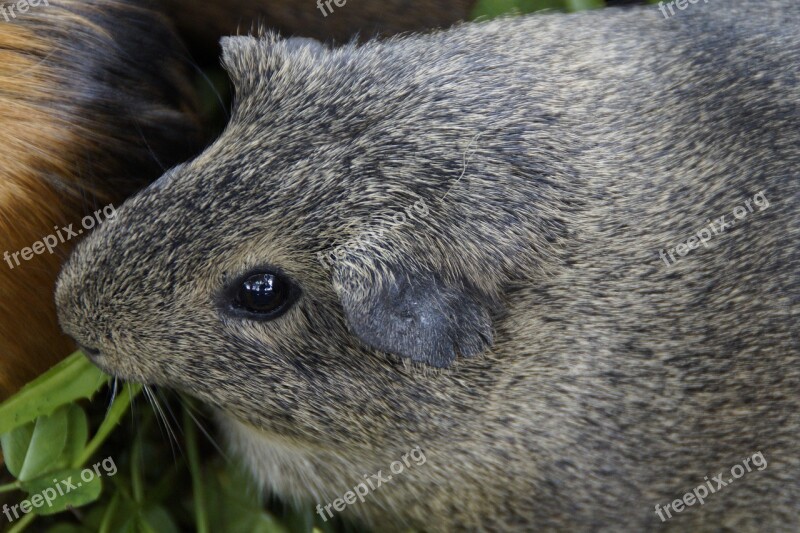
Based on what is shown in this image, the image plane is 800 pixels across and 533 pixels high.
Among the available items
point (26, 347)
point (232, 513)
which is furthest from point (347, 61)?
point (232, 513)

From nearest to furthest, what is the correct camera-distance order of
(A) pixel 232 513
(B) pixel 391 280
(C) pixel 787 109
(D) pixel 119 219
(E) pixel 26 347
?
1. (B) pixel 391 280
2. (D) pixel 119 219
3. (C) pixel 787 109
4. (E) pixel 26 347
5. (A) pixel 232 513

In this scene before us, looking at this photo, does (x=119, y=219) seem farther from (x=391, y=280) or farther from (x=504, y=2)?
(x=504, y=2)

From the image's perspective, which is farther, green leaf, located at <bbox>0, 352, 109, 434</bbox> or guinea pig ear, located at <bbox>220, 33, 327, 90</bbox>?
green leaf, located at <bbox>0, 352, 109, 434</bbox>

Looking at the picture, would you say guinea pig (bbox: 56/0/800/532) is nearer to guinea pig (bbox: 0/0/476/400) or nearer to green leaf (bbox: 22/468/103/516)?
guinea pig (bbox: 0/0/476/400)

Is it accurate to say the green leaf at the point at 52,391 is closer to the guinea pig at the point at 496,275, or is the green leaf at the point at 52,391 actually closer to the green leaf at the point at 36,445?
the green leaf at the point at 36,445

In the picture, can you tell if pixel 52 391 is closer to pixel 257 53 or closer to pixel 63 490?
pixel 63 490

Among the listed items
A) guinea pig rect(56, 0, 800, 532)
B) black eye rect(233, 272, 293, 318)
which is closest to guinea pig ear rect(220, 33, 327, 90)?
guinea pig rect(56, 0, 800, 532)
